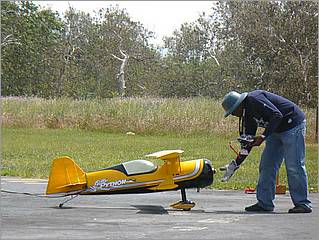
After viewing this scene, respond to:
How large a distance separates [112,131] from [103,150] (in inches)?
265

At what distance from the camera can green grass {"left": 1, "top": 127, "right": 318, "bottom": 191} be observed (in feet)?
43.8

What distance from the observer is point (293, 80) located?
30.6 metres

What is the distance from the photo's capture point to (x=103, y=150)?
746 inches

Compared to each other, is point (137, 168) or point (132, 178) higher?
point (137, 168)

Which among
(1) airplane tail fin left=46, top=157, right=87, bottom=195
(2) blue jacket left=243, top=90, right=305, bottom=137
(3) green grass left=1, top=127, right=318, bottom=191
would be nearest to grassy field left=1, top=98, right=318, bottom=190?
(3) green grass left=1, top=127, right=318, bottom=191

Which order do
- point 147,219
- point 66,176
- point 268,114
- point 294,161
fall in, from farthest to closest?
point 66,176
point 294,161
point 268,114
point 147,219

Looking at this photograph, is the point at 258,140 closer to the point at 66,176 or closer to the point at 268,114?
the point at 268,114

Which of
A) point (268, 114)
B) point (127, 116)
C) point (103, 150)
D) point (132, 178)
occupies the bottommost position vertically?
point (103, 150)

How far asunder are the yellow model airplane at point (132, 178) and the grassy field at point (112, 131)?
6.12 meters

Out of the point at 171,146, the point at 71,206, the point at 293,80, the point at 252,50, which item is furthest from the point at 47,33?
the point at 71,206

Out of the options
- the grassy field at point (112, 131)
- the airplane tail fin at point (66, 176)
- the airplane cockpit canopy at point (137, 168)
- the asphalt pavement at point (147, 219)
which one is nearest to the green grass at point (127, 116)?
the grassy field at point (112, 131)

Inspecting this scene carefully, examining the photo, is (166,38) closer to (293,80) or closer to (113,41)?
(113,41)

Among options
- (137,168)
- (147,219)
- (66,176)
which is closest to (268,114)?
(137,168)

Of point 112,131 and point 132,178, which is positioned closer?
point 132,178
